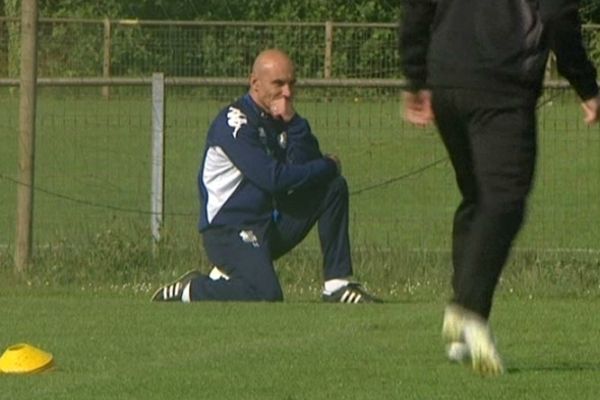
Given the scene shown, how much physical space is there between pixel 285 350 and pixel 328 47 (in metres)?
8.09

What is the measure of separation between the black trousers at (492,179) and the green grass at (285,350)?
1.39 ft

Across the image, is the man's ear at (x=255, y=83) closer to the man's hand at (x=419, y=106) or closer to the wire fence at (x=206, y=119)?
the wire fence at (x=206, y=119)

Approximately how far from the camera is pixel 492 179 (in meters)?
7.10

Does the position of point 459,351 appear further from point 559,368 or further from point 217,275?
point 217,275

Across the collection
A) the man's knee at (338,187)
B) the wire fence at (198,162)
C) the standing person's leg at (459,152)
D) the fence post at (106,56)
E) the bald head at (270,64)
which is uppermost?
the standing person's leg at (459,152)

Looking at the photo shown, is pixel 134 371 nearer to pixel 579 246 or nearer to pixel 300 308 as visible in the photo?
pixel 300 308

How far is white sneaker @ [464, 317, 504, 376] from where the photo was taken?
22.9 ft

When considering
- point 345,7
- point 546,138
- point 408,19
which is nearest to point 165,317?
point 408,19

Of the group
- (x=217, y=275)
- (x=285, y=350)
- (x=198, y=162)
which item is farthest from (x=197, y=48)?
(x=285, y=350)

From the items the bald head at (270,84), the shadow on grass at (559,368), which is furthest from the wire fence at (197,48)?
the shadow on grass at (559,368)

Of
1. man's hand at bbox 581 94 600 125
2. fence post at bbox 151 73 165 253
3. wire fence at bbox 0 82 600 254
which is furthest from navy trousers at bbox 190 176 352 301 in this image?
man's hand at bbox 581 94 600 125

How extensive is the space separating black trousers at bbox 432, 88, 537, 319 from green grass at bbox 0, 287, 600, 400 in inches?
16.7

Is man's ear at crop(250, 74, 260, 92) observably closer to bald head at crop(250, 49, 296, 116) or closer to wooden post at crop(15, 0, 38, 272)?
bald head at crop(250, 49, 296, 116)

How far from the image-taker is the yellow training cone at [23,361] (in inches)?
310
